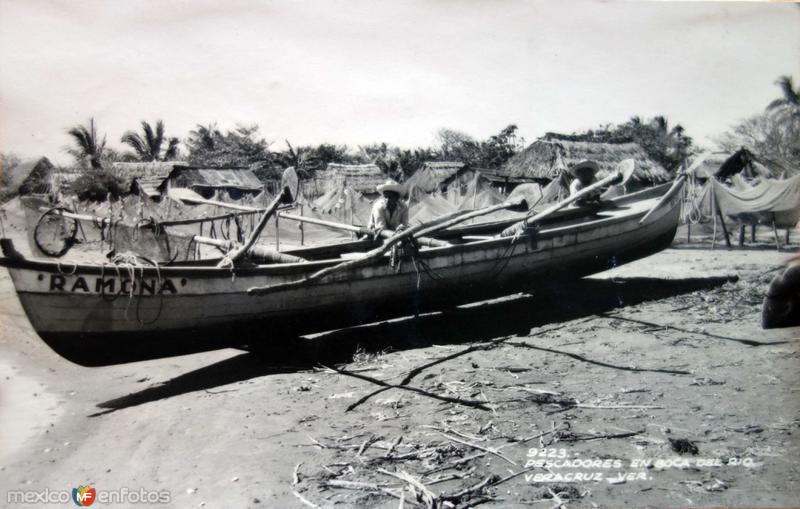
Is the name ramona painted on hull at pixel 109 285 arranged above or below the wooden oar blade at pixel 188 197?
below

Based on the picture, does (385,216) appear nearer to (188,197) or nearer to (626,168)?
(626,168)

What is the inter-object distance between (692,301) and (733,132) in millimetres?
2086

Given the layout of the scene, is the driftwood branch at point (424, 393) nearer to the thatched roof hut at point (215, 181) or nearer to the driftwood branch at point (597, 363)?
the driftwood branch at point (597, 363)

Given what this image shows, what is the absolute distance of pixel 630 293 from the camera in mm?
7086

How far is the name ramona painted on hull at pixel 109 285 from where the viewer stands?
407cm

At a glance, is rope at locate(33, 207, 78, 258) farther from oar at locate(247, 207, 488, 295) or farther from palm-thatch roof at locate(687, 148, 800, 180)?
palm-thatch roof at locate(687, 148, 800, 180)

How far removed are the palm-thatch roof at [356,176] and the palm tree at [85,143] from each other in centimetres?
1692

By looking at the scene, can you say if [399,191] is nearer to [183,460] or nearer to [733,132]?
[733,132]

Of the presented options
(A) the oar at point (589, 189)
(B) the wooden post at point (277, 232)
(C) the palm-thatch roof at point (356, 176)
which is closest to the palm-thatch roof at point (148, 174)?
(B) the wooden post at point (277, 232)

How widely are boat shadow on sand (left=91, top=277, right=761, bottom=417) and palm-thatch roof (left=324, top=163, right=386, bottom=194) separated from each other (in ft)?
51.7

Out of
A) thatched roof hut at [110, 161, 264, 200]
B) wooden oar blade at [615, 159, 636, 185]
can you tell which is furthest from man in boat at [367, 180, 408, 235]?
thatched roof hut at [110, 161, 264, 200]

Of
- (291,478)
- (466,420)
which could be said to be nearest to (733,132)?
(466,420)

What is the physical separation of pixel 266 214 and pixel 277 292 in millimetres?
784

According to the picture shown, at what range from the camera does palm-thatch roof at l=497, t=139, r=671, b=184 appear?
17062 mm
